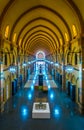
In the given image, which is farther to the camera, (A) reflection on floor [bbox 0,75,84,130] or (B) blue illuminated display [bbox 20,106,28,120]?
(B) blue illuminated display [bbox 20,106,28,120]

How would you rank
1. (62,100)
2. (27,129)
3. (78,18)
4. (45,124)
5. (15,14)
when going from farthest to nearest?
(62,100), (15,14), (78,18), (45,124), (27,129)

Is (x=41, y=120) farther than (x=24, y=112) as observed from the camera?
No

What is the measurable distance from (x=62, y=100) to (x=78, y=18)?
41.7 ft

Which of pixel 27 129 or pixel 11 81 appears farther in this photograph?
pixel 11 81

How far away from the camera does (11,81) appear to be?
32.2 meters

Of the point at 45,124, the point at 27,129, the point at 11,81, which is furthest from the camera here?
the point at 11,81

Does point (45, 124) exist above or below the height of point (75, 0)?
below

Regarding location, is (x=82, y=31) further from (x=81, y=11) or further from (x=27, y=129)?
(x=27, y=129)

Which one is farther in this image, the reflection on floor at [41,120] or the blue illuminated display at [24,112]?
the blue illuminated display at [24,112]

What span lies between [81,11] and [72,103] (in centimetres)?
1218

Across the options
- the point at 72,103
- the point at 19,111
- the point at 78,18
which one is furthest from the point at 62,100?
the point at 78,18

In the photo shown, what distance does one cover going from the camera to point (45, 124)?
61.4 feet

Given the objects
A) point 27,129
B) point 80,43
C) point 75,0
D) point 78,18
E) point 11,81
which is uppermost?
point 75,0

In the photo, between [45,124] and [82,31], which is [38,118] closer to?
[45,124]
